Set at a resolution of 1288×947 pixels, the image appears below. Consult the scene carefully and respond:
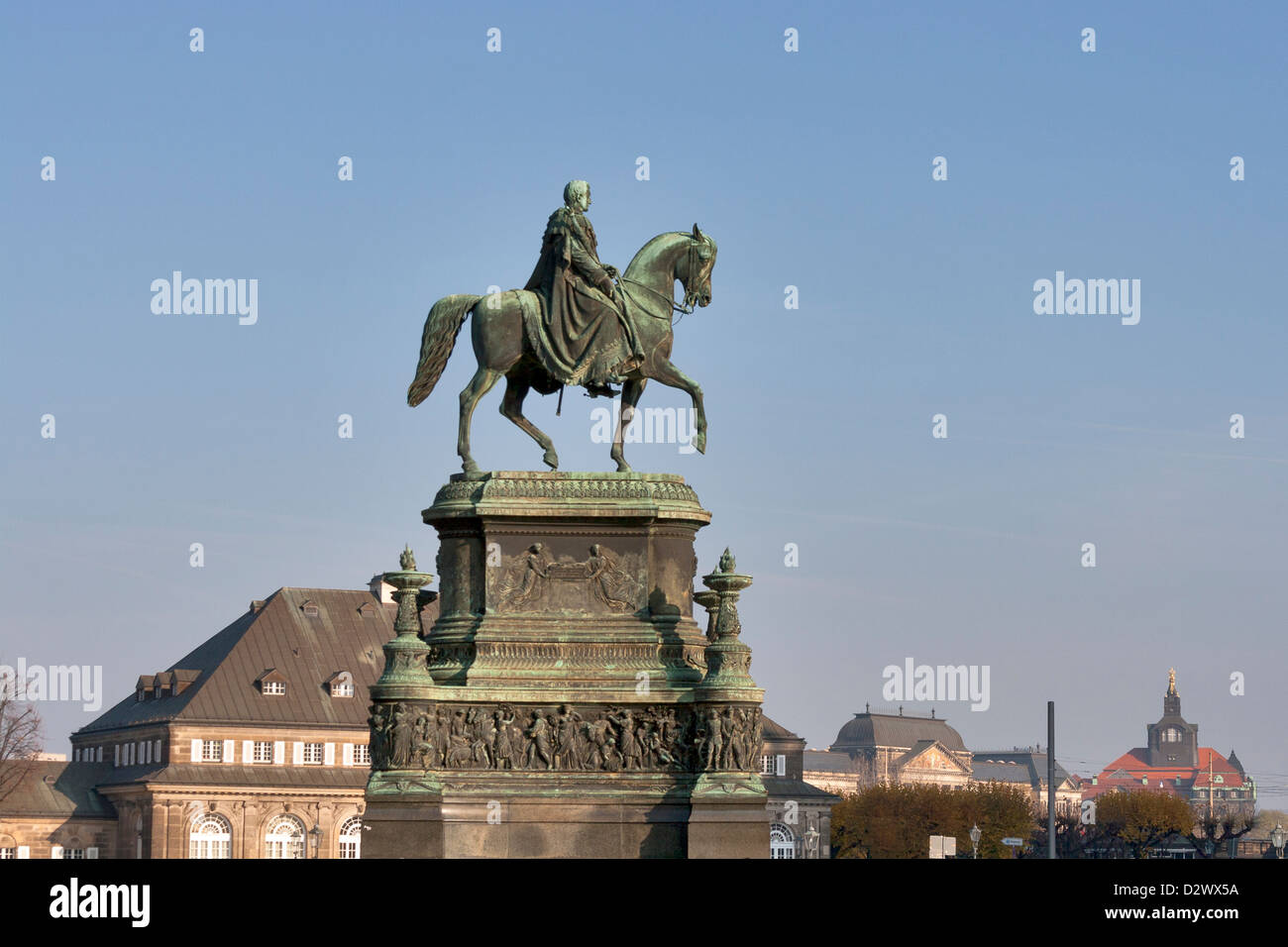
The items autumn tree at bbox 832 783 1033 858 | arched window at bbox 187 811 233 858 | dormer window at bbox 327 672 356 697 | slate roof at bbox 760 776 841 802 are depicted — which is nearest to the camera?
arched window at bbox 187 811 233 858

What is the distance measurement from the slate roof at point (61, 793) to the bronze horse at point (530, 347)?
115 meters

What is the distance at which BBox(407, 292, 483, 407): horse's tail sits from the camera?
34250 mm

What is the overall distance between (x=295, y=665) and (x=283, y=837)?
30.8ft

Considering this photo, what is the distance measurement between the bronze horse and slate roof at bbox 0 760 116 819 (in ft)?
378

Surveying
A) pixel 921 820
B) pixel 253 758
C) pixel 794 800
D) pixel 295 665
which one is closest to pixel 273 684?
pixel 295 665

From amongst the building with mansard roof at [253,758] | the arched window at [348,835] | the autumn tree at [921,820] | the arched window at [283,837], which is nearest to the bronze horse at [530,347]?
the building with mansard roof at [253,758]

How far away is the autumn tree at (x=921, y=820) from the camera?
15162 centimetres

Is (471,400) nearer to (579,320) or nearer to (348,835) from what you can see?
(579,320)

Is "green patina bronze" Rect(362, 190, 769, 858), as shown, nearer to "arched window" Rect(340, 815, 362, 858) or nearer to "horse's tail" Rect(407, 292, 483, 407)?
"horse's tail" Rect(407, 292, 483, 407)

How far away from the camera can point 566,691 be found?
Answer: 32594 millimetres

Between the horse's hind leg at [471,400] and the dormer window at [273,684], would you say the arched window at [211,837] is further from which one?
the horse's hind leg at [471,400]

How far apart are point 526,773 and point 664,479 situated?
4.13m

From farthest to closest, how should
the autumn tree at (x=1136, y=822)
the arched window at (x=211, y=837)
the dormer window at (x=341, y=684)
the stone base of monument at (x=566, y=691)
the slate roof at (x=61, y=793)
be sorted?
1. the autumn tree at (x=1136, y=822)
2. the slate roof at (x=61, y=793)
3. the dormer window at (x=341, y=684)
4. the arched window at (x=211, y=837)
5. the stone base of monument at (x=566, y=691)


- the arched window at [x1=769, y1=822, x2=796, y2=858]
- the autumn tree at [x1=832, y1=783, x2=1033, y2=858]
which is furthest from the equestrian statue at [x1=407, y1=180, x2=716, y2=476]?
the arched window at [x1=769, y1=822, x2=796, y2=858]
